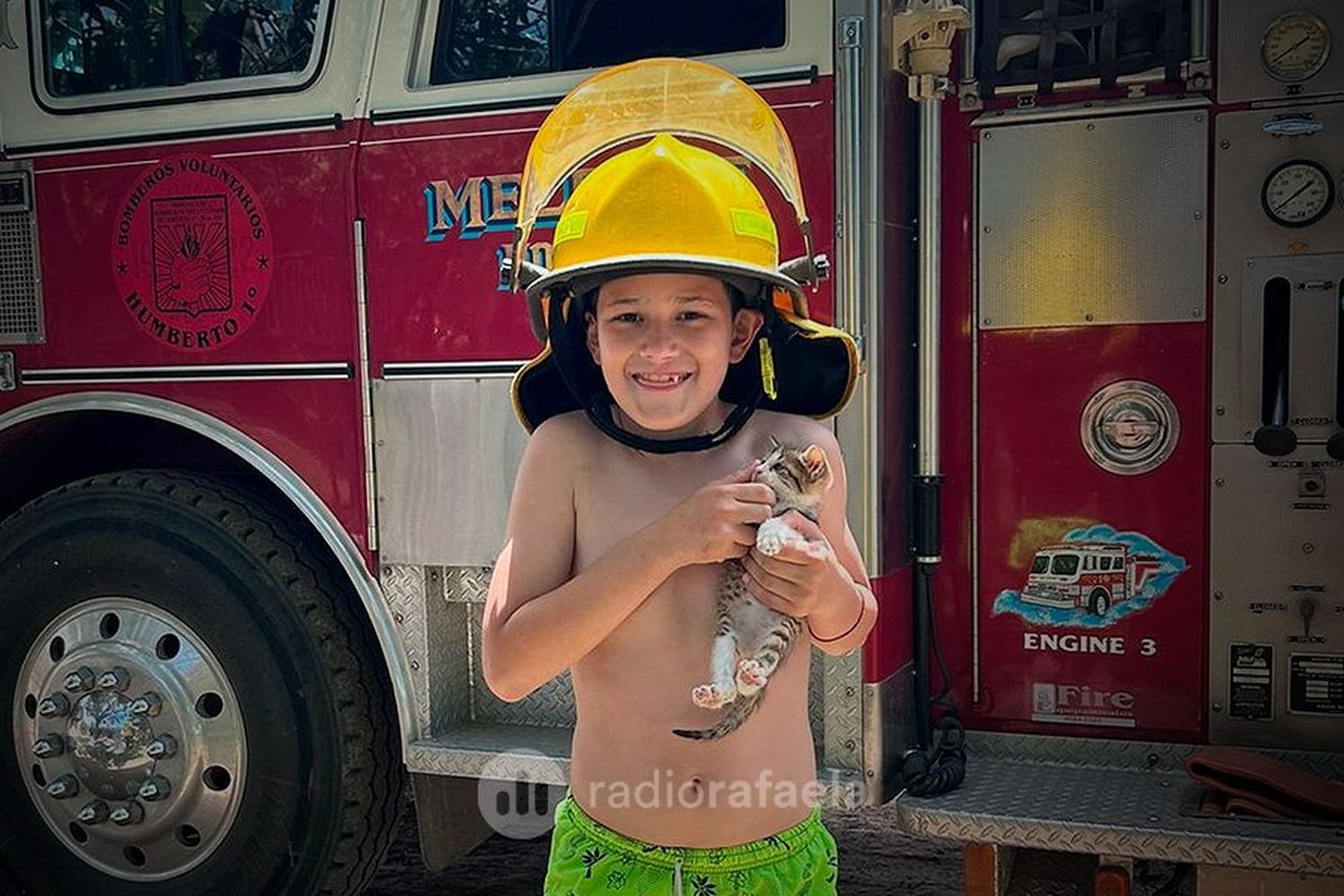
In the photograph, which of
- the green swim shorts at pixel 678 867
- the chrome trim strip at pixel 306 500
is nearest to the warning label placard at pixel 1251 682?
the green swim shorts at pixel 678 867

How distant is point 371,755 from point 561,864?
178 centimetres

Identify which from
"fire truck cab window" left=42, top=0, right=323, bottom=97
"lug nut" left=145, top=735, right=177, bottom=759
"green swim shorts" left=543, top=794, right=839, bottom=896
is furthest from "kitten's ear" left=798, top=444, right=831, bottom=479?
"lug nut" left=145, top=735, right=177, bottom=759

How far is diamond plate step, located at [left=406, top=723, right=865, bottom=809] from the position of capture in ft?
10.3

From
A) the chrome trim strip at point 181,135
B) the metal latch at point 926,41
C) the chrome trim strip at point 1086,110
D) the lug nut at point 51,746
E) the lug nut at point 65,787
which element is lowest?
the lug nut at point 65,787

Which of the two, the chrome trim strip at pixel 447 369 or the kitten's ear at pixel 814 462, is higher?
the chrome trim strip at pixel 447 369

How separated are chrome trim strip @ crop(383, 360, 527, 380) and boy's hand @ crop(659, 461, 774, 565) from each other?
154 centimetres

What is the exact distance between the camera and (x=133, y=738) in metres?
3.49

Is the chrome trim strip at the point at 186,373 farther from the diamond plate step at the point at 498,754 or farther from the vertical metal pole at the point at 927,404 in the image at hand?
the vertical metal pole at the point at 927,404

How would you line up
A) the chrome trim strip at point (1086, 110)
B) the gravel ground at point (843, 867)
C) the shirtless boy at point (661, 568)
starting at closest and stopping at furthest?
the shirtless boy at point (661, 568), the chrome trim strip at point (1086, 110), the gravel ground at point (843, 867)

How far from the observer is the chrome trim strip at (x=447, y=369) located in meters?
3.18

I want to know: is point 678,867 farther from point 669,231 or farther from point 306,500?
point 306,500

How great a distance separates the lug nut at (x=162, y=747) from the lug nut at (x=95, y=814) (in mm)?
224

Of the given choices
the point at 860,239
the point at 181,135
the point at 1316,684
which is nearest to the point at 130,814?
the point at 181,135

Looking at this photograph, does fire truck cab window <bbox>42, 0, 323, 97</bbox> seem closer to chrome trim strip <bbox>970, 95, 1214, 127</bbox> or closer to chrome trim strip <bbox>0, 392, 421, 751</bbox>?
chrome trim strip <bbox>0, 392, 421, 751</bbox>
